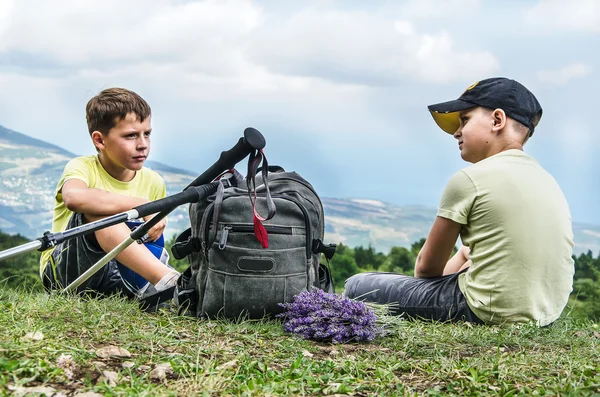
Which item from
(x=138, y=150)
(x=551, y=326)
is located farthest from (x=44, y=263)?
(x=551, y=326)

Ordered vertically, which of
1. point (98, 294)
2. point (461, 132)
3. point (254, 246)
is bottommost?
point (98, 294)

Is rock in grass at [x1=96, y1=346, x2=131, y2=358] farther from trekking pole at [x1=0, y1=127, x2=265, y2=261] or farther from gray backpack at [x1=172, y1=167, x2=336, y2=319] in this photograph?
gray backpack at [x1=172, y1=167, x2=336, y2=319]

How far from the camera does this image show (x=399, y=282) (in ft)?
18.8

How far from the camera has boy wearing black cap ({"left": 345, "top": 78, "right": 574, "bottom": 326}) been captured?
5138 millimetres

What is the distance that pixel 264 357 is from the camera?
417 cm

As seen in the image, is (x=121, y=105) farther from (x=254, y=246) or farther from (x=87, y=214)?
(x=254, y=246)

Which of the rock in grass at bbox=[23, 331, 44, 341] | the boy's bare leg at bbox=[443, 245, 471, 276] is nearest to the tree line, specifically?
the boy's bare leg at bbox=[443, 245, 471, 276]

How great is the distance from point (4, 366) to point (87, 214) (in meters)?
2.14

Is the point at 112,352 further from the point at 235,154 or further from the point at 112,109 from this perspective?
the point at 112,109

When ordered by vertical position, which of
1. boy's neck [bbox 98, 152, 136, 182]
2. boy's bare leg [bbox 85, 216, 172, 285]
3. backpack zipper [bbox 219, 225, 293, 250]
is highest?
boy's neck [bbox 98, 152, 136, 182]

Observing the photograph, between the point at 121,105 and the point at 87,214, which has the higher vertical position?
A: the point at 121,105

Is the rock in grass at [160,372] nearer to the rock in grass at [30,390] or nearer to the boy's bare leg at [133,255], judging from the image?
the rock in grass at [30,390]

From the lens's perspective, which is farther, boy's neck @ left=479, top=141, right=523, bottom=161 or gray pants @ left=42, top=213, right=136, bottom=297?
gray pants @ left=42, top=213, right=136, bottom=297

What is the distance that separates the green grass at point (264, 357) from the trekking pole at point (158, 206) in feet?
1.45
